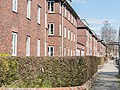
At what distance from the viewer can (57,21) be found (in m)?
39.8

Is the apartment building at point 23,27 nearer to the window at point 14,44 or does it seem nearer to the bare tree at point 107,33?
the window at point 14,44

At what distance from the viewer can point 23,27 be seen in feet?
70.4

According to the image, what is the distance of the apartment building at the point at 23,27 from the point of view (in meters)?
17.8

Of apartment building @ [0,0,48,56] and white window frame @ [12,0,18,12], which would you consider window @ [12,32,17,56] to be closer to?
apartment building @ [0,0,48,56]

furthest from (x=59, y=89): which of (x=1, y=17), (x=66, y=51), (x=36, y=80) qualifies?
(x=66, y=51)

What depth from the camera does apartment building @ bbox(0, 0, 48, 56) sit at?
58.3 ft

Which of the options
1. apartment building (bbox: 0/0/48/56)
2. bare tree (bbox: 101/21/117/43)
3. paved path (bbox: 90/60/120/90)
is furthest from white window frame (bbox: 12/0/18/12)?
bare tree (bbox: 101/21/117/43)

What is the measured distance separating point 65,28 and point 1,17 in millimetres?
27312

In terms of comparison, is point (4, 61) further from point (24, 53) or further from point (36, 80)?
point (24, 53)

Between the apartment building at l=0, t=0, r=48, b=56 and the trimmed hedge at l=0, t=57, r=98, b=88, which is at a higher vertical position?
the apartment building at l=0, t=0, r=48, b=56

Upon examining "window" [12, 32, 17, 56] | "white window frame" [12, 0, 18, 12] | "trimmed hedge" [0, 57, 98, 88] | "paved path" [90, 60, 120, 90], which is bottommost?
"paved path" [90, 60, 120, 90]

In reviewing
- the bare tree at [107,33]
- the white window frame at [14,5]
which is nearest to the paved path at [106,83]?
the white window frame at [14,5]

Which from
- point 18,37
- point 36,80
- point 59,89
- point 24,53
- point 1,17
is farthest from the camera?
point 24,53

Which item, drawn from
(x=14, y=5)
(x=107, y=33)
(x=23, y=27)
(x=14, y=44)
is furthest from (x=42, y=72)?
(x=107, y=33)
